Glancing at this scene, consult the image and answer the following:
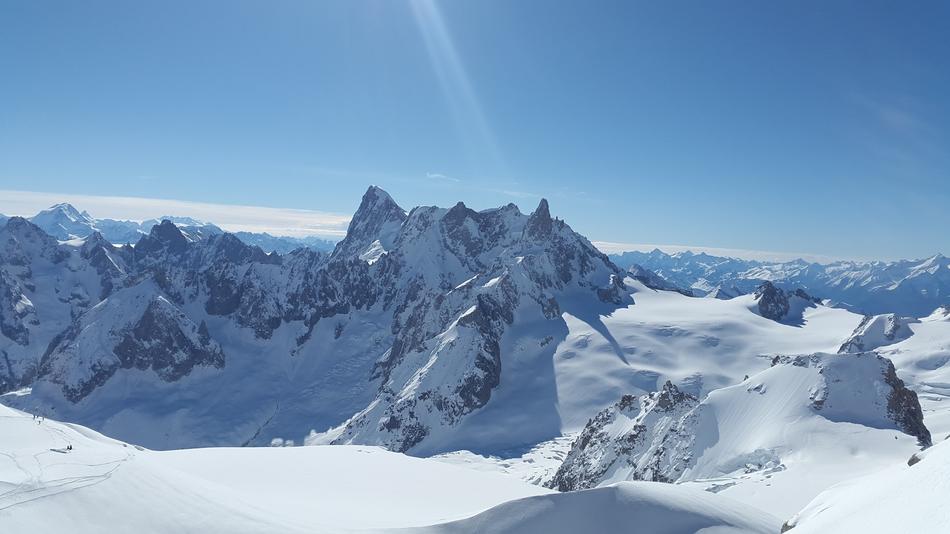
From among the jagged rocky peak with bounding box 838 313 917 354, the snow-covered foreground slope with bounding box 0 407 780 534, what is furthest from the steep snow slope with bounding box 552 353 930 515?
the jagged rocky peak with bounding box 838 313 917 354

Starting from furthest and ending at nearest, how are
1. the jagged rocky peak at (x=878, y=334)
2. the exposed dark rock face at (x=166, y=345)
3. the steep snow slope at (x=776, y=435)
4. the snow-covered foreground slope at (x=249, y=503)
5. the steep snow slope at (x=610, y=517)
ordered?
the exposed dark rock face at (x=166, y=345)
the jagged rocky peak at (x=878, y=334)
the steep snow slope at (x=776, y=435)
the steep snow slope at (x=610, y=517)
the snow-covered foreground slope at (x=249, y=503)

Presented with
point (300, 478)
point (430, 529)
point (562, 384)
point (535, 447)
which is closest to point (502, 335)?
point (562, 384)

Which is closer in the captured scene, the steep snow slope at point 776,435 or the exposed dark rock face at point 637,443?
the steep snow slope at point 776,435

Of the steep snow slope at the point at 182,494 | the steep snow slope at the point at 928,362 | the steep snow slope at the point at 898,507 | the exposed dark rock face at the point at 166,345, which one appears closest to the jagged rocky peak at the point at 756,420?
the steep snow slope at the point at 182,494

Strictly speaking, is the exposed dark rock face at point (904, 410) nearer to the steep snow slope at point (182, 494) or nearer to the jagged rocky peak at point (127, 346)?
the steep snow slope at point (182, 494)

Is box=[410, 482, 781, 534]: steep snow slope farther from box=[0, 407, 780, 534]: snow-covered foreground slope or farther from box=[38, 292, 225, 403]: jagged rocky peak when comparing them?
box=[38, 292, 225, 403]: jagged rocky peak

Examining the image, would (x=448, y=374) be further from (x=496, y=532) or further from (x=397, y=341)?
(x=496, y=532)
